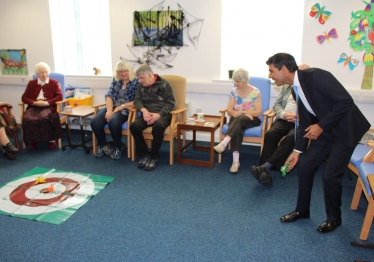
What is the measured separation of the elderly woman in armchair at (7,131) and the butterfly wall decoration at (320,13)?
3804 mm

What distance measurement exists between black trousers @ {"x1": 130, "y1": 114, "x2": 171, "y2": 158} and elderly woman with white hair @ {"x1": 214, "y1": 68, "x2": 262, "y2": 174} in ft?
2.08

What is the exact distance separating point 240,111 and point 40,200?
7.09 feet

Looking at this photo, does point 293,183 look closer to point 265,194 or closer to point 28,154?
point 265,194

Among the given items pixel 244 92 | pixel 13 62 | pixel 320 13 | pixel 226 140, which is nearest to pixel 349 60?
pixel 320 13

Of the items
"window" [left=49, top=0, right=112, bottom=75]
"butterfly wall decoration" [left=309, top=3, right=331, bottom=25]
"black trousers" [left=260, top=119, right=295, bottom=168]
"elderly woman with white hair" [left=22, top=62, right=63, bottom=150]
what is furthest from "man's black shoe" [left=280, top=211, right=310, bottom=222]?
"window" [left=49, top=0, right=112, bottom=75]

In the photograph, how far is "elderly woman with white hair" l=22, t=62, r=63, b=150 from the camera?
4035 mm

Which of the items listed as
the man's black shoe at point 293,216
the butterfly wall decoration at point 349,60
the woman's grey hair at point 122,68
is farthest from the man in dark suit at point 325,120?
the woman's grey hair at point 122,68

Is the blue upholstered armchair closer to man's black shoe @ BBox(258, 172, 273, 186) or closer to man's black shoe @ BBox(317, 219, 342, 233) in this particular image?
man's black shoe @ BBox(258, 172, 273, 186)

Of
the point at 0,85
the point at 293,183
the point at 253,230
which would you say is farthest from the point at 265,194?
the point at 0,85

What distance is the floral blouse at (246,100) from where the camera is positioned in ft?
11.8

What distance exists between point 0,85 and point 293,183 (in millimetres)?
4780

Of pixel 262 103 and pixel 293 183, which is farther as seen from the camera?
pixel 262 103

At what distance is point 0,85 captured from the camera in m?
5.35

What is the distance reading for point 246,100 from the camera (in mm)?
3633
